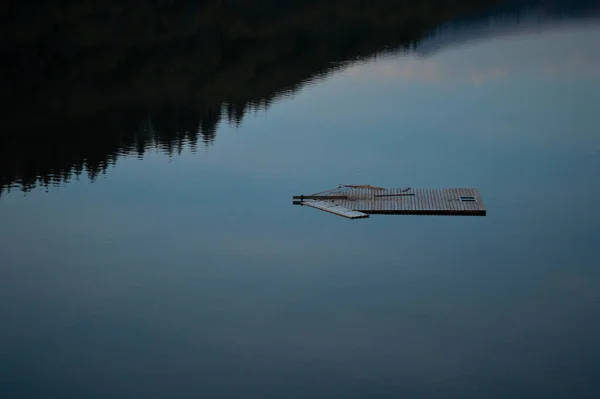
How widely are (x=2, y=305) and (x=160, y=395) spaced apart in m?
6.86

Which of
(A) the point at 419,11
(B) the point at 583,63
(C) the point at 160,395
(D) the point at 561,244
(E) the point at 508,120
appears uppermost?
(A) the point at 419,11

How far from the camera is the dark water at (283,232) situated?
23.4 meters

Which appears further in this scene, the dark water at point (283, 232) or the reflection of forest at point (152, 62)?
the reflection of forest at point (152, 62)

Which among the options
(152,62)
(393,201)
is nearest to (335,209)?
(393,201)

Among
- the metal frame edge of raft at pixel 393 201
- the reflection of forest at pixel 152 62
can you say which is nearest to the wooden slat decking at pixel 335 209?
the metal frame edge of raft at pixel 393 201

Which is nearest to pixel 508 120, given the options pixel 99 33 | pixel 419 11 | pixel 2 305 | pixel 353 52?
pixel 353 52

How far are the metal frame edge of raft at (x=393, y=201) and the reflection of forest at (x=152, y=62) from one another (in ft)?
32.6

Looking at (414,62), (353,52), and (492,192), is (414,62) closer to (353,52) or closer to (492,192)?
(353,52)

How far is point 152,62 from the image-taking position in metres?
62.3

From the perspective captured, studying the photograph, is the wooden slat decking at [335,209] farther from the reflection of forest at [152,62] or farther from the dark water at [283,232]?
the reflection of forest at [152,62]

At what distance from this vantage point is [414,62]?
66.1m

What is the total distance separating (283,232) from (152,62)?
108 feet

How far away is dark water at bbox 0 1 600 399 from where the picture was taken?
76.6 feet

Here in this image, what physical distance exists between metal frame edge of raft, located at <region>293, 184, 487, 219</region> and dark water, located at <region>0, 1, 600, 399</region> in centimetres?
58
